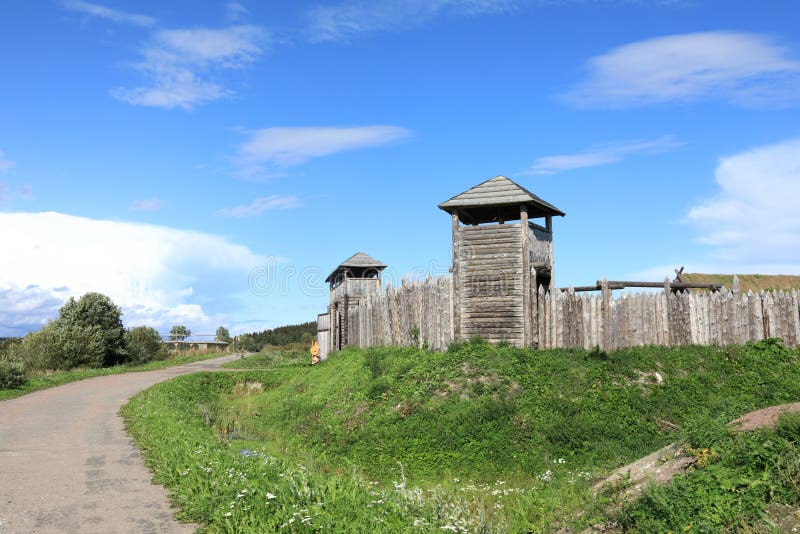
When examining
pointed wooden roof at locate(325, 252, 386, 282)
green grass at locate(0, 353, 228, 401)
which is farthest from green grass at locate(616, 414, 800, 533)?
pointed wooden roof at locate(325, 252, 386, 282)

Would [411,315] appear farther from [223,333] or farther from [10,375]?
[223,333]

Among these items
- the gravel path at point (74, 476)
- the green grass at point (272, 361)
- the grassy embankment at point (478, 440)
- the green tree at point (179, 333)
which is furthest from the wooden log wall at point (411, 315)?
the green tree at point (179, 333)

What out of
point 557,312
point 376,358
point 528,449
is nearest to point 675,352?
point 557,312

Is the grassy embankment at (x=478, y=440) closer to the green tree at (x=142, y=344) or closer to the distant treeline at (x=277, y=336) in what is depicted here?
the green tree at (x=142, y=344)

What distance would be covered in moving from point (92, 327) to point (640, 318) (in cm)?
3007

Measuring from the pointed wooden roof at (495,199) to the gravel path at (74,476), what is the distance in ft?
37.4

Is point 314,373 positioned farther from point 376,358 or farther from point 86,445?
point 86,445

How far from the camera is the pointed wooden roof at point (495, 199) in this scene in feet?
62.8

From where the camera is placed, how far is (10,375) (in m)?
23.2

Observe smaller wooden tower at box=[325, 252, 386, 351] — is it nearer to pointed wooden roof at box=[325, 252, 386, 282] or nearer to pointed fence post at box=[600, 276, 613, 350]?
pointed wooden roof at box=[325, 252, 386, 282]

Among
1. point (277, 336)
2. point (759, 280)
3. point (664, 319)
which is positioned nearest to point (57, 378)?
point (664, 319)

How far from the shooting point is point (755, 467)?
687cm

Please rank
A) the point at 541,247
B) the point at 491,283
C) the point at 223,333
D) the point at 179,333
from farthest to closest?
1. the point at 223,333
2. the point at 179,333
3. the point at 541,247
4. the point at 491,283

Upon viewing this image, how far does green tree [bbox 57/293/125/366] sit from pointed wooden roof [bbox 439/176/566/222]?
24.4 meters
